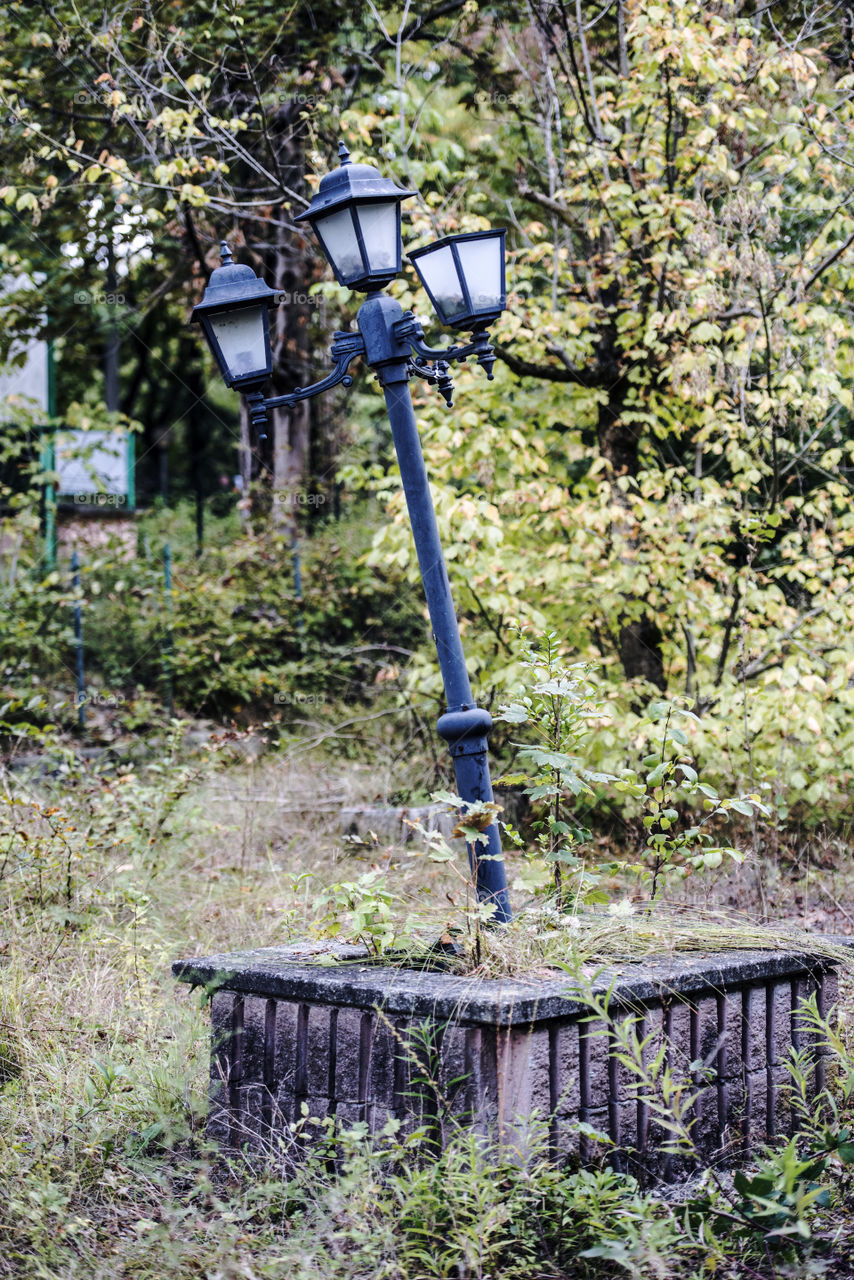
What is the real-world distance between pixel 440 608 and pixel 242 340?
123cm

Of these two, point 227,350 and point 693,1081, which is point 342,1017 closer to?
point 693,1081

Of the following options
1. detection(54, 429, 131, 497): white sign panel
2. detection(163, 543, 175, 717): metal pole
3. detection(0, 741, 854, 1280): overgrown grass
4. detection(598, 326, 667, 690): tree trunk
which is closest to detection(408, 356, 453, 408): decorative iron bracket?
detection(0, 741, 854, 1280): overgrown grass

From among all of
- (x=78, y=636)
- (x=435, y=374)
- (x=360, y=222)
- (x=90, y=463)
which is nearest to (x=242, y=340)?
(x=360, y=222)

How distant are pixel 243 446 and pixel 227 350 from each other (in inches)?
323

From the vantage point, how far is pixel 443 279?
3959mm

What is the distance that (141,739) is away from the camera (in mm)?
8922

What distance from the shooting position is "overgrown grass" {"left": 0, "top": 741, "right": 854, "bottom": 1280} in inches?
99.3

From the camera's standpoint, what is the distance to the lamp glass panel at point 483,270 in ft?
12.8

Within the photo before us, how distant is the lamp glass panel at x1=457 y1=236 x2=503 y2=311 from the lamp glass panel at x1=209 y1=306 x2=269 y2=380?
74cm

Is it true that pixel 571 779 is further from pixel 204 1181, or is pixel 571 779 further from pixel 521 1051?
pixel 204 1181

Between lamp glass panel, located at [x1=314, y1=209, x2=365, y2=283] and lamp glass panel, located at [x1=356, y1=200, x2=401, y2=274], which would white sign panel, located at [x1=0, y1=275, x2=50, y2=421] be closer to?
lamp glass panel, located at [x1=314, y1=209, x2=365, y2=283]

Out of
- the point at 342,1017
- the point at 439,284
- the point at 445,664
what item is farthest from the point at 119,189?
the point at 342,1017

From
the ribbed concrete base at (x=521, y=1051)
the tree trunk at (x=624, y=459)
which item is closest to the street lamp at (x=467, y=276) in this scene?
the ribbed concrete base at (x=521, y=1051)

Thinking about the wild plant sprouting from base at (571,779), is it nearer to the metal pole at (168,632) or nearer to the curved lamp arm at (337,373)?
the curved lamp arm at (337,373)
